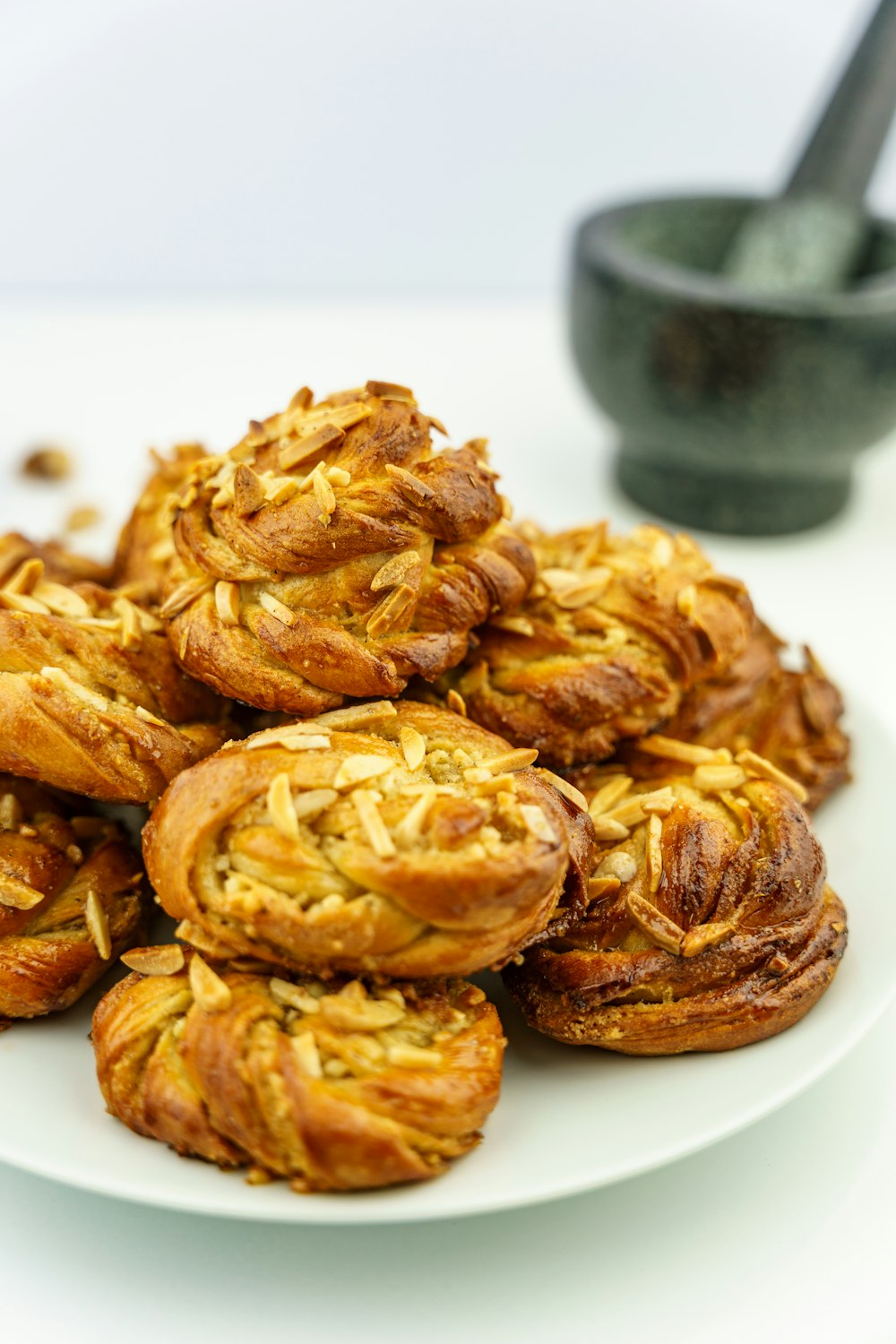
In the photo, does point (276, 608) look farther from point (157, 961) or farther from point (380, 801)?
point (157, 961)

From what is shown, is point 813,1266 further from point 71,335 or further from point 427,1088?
point 71,335

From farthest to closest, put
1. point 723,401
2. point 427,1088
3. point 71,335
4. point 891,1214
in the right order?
point 71,335 → point 723,401 → point 891,1214 → point 427,1088

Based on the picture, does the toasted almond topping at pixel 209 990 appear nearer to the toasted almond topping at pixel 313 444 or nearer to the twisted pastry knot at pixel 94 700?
the twisted pastry knot at pixel 94 700

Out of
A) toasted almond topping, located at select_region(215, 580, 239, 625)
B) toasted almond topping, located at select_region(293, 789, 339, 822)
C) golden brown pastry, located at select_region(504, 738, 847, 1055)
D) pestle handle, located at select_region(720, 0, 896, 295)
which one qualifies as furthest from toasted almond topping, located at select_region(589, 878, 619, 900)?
pestle handle, located at select_region(720, 0, 896, 295)

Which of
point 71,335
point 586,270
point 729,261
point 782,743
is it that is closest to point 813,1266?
point 782,743

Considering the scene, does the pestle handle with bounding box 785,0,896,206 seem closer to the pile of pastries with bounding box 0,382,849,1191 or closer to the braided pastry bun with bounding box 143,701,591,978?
the pile of pastries with bounding box 0,382,849,1191

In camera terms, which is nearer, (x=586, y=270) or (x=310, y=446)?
(x=310, y=446)
